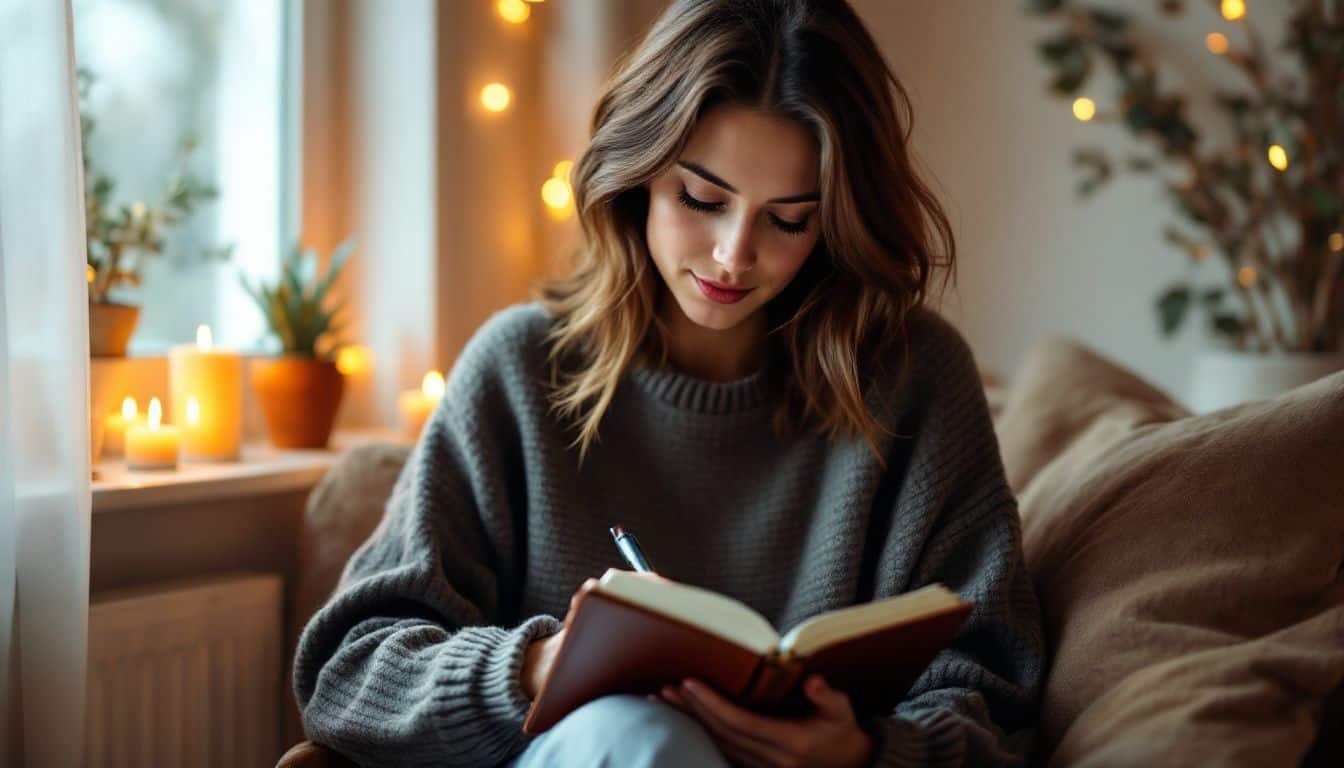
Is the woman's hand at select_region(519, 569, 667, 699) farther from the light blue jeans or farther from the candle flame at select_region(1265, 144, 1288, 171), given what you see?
the candle flame at select_region(1265, 144, 1288, 171)

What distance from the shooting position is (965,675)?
119cm

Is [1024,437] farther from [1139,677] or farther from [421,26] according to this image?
[421,26]

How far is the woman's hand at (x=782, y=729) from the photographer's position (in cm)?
98

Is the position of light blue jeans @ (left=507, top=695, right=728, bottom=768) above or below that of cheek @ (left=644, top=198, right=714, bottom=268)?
below

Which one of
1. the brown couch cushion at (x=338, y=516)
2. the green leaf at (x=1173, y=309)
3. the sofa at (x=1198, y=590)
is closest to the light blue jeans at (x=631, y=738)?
the sofa at (x=1198, y=590)

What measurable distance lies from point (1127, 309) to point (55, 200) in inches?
76.8

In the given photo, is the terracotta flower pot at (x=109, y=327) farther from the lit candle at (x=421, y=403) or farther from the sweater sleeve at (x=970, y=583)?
the sweater sleeve at (x=970, y=583)

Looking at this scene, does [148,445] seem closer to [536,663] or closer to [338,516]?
[338,516]

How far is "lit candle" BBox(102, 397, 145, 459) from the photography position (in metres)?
1.59

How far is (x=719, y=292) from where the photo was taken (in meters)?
1.25

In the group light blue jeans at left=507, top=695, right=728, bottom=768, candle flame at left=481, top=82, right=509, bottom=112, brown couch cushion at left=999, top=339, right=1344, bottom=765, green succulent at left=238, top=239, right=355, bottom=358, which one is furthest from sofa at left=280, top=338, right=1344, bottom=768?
candle flame at left=481, top=82, right=509, bottom=112

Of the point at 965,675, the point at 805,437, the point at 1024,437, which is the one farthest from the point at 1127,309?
the point at 965,675

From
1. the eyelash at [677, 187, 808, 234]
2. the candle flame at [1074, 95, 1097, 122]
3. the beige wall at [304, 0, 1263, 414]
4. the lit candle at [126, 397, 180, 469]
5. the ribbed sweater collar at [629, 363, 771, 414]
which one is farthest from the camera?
the candle flame at [1074, 95, 1097, 122]

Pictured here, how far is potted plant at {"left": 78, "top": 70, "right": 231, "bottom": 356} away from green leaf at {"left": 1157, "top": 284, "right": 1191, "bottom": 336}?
1.64 meters
